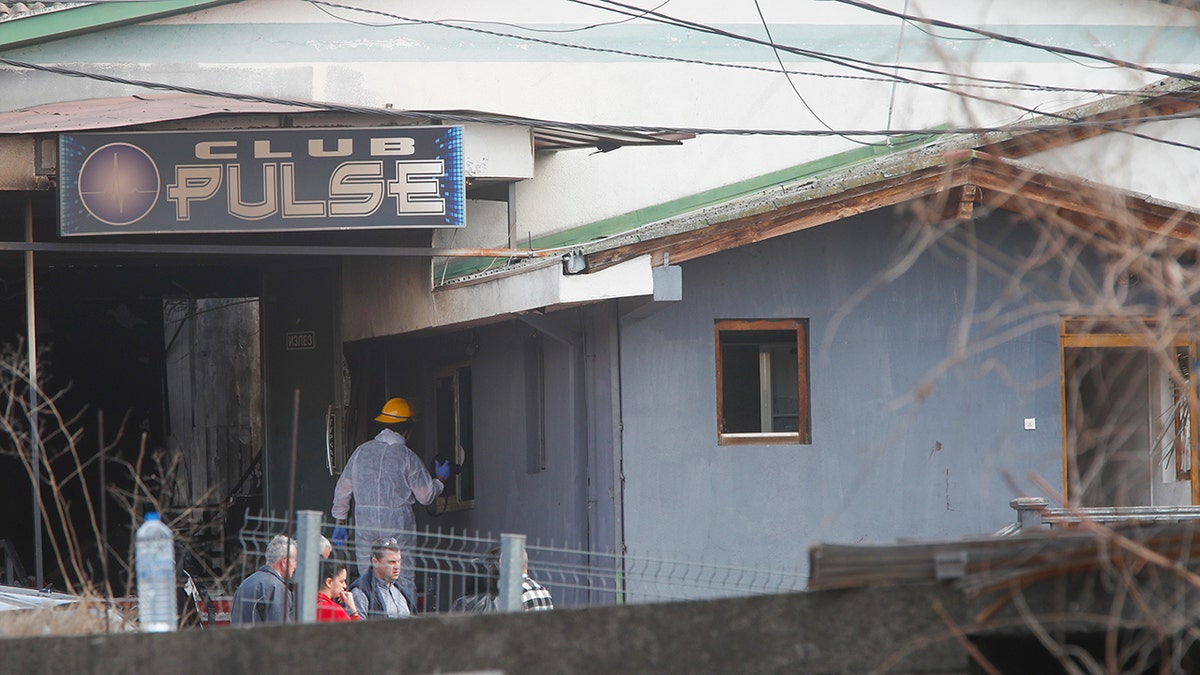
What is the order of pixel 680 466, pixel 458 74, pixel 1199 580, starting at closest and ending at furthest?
1. pixel 1199 580
2. pixel 680 466
3. pixel 458 74

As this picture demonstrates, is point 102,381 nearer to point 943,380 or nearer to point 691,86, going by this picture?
point 691,86

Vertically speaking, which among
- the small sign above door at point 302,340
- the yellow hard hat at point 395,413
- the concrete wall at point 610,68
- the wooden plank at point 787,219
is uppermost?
the concrete wall at point 610,68

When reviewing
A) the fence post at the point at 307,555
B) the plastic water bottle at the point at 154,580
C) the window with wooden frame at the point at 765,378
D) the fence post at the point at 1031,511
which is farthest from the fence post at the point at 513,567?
the window with wooden frame at the point at 765,378

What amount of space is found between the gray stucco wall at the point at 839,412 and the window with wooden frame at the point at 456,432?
3072mm

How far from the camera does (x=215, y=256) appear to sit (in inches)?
563

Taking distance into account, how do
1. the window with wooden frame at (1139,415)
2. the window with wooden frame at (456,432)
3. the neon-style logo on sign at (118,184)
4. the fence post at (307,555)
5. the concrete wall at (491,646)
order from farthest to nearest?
the window with wooden frame at (456,432) < the window with wooden frame at (1139,415) < the neon-style logo on sign at (118,184) < the fence post at (307,555) < the concrete wall at (491,646)

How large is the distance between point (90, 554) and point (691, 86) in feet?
26.0

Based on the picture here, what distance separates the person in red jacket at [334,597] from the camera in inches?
344

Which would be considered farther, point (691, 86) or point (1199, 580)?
point (691, 86)

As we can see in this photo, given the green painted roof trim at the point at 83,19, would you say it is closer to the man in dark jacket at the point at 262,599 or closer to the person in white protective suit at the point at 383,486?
the person in white protective suit at the point at 383,486

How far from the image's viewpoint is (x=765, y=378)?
11375mm

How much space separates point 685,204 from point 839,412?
3478mm

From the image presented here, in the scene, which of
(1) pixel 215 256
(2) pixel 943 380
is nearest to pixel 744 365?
(2) pixel 943 380

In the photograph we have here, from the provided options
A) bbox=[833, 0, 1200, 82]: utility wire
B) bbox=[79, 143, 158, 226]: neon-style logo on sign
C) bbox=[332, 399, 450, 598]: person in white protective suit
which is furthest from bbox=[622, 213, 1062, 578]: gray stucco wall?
bbox=[79, 143, 158, 226]: neon-style logo on sign
